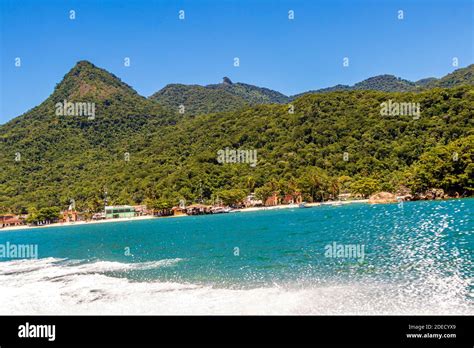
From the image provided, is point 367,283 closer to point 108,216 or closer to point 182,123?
point 108,216

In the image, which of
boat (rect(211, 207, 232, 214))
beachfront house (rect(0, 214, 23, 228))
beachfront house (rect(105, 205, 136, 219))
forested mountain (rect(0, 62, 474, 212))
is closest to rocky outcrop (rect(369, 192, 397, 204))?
forested mountain (rect(0, 62, 474, 212))

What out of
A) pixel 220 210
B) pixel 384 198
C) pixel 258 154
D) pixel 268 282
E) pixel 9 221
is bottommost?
pixel 9 221

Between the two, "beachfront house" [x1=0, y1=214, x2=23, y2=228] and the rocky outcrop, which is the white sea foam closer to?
the rocky outcrop

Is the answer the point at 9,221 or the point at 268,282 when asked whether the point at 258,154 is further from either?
the point at 268,282

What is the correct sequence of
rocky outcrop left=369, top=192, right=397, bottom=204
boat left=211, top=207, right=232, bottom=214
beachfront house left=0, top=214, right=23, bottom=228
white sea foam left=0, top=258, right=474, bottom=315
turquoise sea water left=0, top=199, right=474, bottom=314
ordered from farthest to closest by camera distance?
boat left=211, top=207, right=232, bottom=214 < beachfront house left=0, top=214, right=23, bottom=228 < rocky outcrop left=369, top=192, right=397, bottom=204 < turquoise sea water left=0, top=199, right=474, bottom=314 < white sea foam left=0, top=258, right=474, bottom=315

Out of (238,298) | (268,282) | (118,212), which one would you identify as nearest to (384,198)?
(118,212)
